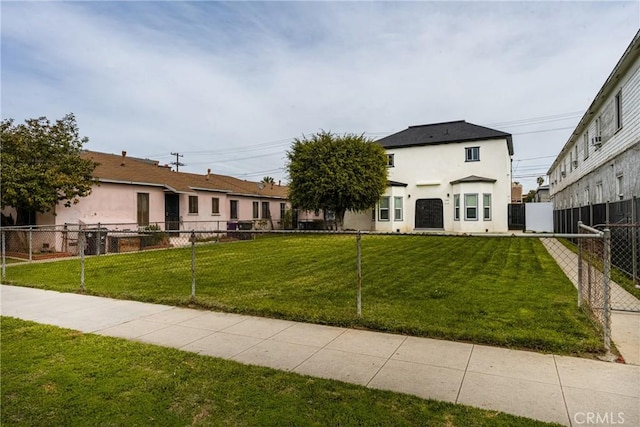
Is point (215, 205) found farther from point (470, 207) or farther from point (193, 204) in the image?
point (470, 207)

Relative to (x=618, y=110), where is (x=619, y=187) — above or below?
below

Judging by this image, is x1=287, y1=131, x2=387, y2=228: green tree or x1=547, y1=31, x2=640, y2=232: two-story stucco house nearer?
x1=547, y1=31, x2=640, y2=232: two-story stucco house

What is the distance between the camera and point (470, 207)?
2512 centimetres

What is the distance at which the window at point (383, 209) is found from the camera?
2711 cm

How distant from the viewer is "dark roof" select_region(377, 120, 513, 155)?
2580cm

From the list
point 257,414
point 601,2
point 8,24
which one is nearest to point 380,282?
point 257,414

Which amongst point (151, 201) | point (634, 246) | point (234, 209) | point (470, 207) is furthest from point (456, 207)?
point (151, 201)

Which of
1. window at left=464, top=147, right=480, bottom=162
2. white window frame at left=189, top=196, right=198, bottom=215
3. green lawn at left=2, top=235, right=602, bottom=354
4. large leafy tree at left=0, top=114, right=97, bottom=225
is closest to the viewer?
green lawn at left=2, top=235, right=602, bottom=354

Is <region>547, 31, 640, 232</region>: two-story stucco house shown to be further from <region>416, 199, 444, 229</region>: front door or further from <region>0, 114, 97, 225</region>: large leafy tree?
<region>0, 114, 97, 225</region>: large leafy tree

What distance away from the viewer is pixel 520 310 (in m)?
5.77

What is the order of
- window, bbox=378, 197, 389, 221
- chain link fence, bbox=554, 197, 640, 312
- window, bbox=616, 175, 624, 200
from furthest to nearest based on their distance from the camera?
window, bbox=378, 197, 389, 221, window, bbox=616, 175, 624, 200, chain link fence, bbox=554, 197, 640, 312

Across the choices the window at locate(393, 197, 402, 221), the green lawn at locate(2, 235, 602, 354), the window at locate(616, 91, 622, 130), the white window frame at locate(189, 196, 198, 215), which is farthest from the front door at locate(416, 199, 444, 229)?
the white window frame at locate(189, 196, 198, 215)

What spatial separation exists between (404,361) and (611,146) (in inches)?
515

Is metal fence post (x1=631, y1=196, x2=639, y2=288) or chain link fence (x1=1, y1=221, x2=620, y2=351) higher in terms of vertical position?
metal fence post (x1=631, y1=196, x2=639, y2=288)
